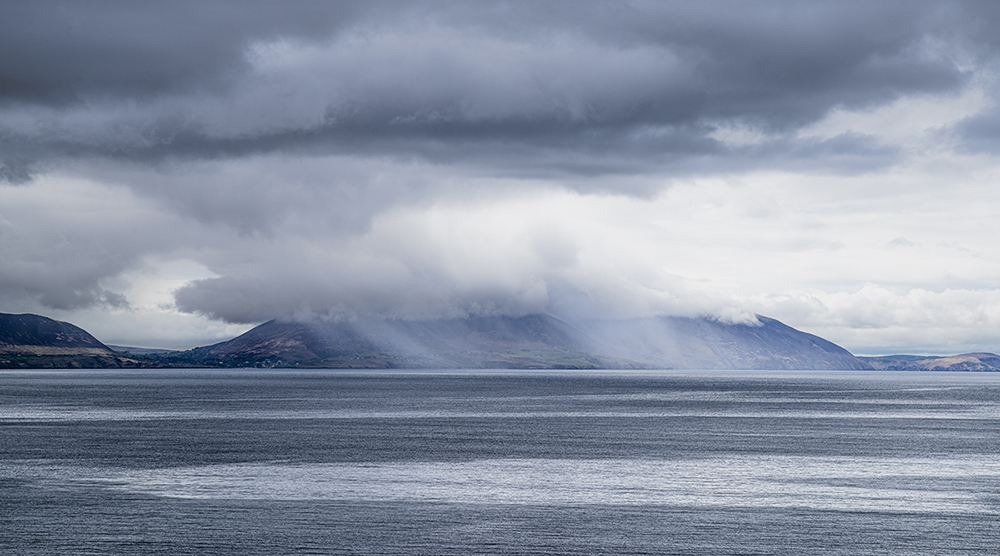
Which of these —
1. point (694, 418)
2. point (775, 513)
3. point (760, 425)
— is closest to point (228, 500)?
point (775, 513)

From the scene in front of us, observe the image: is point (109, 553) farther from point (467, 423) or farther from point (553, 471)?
point (467, 423)

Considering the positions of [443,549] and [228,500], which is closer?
[443,549]

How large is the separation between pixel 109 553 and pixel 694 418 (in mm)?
121650

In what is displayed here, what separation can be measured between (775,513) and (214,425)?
94.8 metres

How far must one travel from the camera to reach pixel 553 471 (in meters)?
76.6

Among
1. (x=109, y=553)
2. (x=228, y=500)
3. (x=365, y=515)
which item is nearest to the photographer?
(x=109, y=553)

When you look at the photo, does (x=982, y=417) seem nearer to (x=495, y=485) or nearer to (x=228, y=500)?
(x=495, y=485)

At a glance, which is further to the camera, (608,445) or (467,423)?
(467,423)

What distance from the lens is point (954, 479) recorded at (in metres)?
72.2

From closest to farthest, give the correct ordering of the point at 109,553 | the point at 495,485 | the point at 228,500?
the point at 109,553 → the point at 228,500 → the point at 495,485

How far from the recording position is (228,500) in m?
59.6

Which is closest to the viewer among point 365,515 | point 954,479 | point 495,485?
point 365,515

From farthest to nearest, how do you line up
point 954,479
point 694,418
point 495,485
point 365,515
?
1. point 694,418
2. point 954,479
3. point 495,485
4. point 365,515

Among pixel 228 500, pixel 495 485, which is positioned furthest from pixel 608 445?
pixel 228 500
